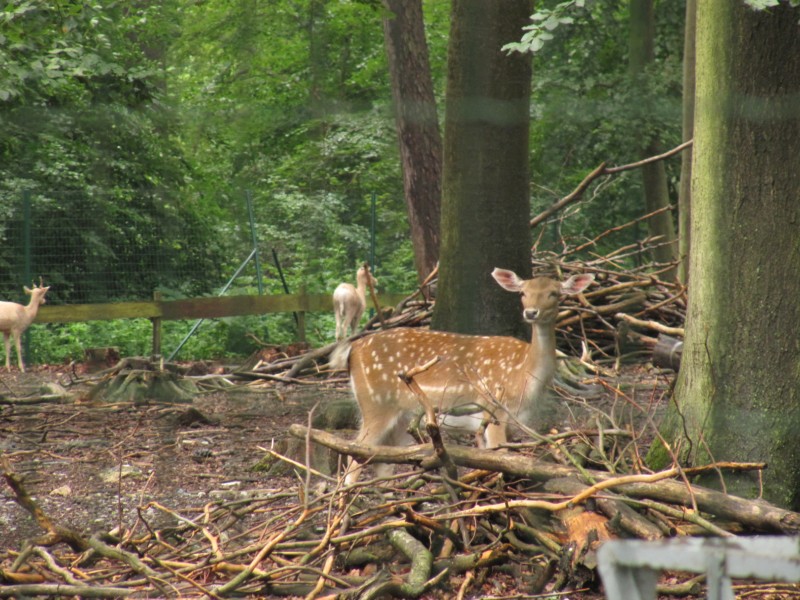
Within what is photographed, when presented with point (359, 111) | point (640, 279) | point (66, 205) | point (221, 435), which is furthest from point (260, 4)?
point (221, 435)

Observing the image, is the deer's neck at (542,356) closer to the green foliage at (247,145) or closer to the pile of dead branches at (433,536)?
the pile of dead branches at (433,536)

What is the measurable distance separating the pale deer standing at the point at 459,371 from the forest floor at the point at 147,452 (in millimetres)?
536

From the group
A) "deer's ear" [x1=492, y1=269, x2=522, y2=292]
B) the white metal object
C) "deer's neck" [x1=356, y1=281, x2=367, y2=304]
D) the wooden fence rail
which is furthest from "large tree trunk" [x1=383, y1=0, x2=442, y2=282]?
the white metal object

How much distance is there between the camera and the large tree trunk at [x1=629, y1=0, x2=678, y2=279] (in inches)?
695

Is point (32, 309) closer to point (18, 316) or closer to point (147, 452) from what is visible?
point (18, 316)

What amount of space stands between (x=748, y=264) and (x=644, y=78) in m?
14.3

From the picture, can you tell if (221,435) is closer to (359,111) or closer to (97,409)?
(97,409)

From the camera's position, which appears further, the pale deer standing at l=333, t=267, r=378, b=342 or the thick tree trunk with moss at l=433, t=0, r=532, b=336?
the pale deer standing at l=333, t=267, r=378, b=342

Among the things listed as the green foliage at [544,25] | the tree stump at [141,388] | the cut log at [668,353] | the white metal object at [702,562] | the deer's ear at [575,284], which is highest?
the green foliage at [544,25]

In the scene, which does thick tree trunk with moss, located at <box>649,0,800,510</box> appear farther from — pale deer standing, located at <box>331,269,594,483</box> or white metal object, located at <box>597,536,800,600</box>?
white metal object, located at <box>597,536,800,600</box>

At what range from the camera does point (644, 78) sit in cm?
1842

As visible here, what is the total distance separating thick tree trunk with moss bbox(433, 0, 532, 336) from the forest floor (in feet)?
4.11

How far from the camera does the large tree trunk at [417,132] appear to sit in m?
13.6

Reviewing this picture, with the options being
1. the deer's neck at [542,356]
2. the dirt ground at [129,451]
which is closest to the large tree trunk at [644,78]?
the dirt ground at [129,451]
